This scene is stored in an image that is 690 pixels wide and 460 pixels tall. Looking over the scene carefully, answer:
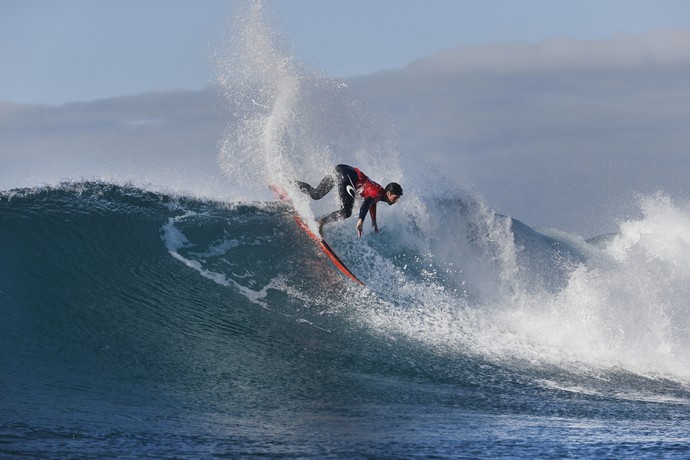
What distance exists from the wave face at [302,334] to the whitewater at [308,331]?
0.03 meters

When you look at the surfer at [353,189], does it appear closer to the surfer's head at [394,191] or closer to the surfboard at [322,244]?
the surfer's head at [394,191]

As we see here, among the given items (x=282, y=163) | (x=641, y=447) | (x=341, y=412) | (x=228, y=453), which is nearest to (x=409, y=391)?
(x=341, y=412)

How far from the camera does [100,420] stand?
4.84 metres

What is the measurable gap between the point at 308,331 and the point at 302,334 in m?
0.15

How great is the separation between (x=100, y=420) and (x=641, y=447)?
3631 mm

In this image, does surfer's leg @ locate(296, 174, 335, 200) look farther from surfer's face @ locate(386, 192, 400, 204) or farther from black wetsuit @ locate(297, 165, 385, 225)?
surfer's face @ locate(386, 192, 400, 204)

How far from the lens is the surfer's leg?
10.3 metres

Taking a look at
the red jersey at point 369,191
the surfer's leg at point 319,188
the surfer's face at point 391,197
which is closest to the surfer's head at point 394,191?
the surfer's face at point 391,197

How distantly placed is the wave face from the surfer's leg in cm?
65

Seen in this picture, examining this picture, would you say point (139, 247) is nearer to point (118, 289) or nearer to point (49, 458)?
point (118, 289)

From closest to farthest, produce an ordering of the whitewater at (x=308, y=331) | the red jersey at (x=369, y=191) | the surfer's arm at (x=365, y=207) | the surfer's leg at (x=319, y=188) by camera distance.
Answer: the whitewater at (x=308, y=331), the surfer's arm at (x=365, y=207), the red jersey at (x=369, y=191), the surfer's leg at (x=319, y=188)

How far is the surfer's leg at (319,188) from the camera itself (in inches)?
405

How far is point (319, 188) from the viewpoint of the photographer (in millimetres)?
10438

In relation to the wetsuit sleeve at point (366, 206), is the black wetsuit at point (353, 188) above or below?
above
